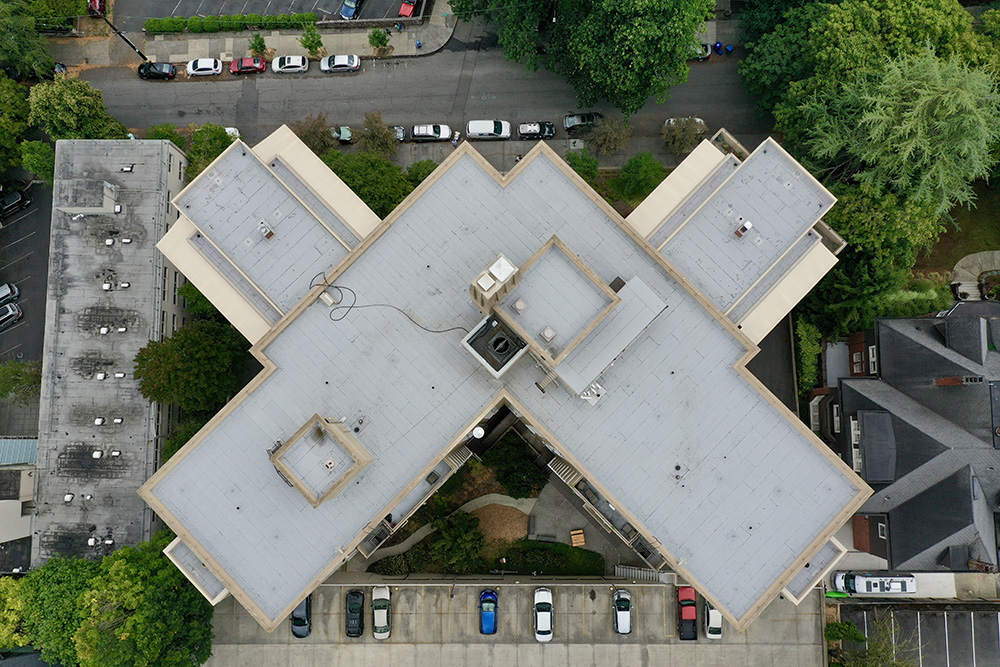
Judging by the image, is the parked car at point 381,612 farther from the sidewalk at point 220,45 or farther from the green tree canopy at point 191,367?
the sidewalk at point 220,45

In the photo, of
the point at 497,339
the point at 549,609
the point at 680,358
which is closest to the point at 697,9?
the point at 680,358

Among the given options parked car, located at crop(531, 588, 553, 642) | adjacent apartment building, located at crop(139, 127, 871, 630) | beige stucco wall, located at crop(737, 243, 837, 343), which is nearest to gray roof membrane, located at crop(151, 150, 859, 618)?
adjacent apartment building, located at crop(139, 127, 871, 630)

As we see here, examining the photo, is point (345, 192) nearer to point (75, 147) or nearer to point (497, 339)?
point (497, 339)

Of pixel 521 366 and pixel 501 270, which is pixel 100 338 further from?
pixel 501 270

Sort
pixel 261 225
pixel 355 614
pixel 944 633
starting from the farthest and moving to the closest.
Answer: pixel 944 633 < pixel 355 614 < pixel 261 225

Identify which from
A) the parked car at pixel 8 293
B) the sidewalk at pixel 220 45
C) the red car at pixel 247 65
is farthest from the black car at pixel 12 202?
the red car at pixel 247 65

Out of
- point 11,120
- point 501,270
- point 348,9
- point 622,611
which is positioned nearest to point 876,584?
point 622,611

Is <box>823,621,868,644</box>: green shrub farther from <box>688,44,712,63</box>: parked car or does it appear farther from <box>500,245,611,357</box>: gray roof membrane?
<box>688,44,712,63</box>: parked car
